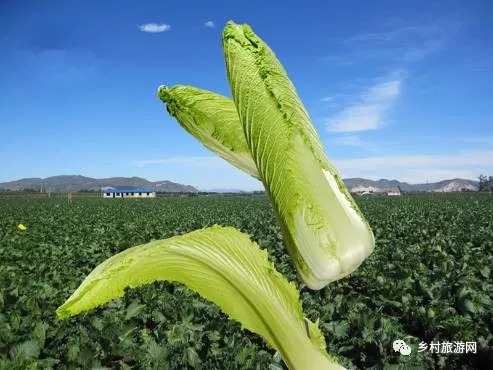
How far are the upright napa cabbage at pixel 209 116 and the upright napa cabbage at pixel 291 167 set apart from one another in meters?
0.16

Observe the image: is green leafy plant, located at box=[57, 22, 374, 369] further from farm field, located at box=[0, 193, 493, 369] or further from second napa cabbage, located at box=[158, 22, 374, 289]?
farm field, located at box=[0, 193, 493, 369]

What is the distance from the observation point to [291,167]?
1247 millimetres

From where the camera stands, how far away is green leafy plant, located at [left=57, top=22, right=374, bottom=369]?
4.00ft

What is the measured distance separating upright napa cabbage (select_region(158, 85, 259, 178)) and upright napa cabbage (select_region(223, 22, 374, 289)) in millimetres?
158

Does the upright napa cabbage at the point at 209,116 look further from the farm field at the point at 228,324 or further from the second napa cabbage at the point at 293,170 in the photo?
the farm field at the point at 228,324

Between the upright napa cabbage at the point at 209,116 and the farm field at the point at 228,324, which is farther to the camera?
the farm field at the point at 228,324

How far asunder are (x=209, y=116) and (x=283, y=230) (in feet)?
1.34

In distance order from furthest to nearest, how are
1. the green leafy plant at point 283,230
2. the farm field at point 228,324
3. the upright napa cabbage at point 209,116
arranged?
the farm field at point 228,324 < the upright napa cabbage at point 209,116 < the green leafy plant at point 283,230

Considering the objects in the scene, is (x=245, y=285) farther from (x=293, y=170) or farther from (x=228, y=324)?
(x=228, y=324)

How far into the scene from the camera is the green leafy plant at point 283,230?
4.00 ft

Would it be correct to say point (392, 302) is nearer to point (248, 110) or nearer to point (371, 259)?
point (371, 259)

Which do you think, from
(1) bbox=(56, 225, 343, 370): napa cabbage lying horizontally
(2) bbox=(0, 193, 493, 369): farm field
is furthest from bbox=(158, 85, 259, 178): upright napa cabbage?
(2) bbox=(0, 193, 493, 369): farm field

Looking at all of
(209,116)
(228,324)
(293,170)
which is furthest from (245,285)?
(228,324)

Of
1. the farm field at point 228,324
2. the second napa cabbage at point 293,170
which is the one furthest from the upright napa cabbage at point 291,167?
the farm field at point 228,324
